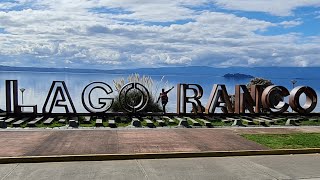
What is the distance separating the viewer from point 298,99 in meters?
19.0

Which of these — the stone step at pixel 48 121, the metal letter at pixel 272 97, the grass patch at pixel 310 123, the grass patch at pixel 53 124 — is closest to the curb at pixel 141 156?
the grass patch at pixel 53 124

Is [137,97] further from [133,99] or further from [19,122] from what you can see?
[19,122]

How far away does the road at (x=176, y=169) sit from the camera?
842 centimetres

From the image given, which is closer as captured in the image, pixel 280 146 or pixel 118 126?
pixel 280 146

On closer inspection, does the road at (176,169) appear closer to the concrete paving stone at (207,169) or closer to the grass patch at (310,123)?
the concrete paving stone at (207,169)

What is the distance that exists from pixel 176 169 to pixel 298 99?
456 inches

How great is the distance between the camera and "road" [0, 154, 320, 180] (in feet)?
27.6

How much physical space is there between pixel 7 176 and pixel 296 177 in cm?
561

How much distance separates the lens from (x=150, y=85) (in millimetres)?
22109

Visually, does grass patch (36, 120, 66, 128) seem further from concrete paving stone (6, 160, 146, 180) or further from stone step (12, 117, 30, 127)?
concrete paving stone (6, 160, 146, 180)

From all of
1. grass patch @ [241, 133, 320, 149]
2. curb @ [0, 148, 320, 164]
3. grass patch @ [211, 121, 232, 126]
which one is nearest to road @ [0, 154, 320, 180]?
curb @ [0, 148, 320, 164]

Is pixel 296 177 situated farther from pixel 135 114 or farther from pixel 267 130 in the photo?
pixel 135 114

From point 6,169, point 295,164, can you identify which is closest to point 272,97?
point 295,164

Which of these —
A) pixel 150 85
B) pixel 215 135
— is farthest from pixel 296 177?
pixel 150 85
